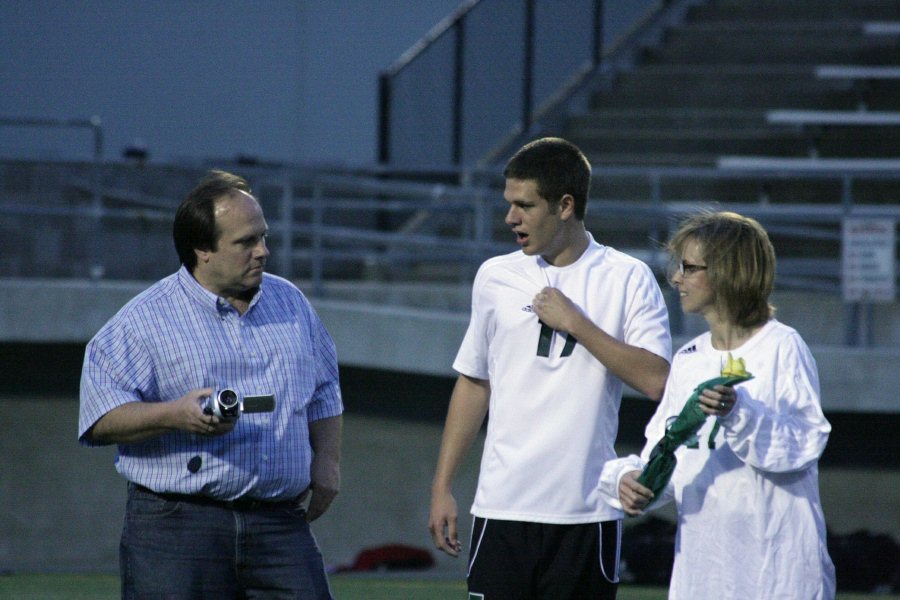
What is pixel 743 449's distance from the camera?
3.25 m

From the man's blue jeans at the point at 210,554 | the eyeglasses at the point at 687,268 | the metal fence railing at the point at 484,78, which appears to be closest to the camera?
the eyeglasses at the point at 687,268

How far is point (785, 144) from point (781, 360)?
10.1 m

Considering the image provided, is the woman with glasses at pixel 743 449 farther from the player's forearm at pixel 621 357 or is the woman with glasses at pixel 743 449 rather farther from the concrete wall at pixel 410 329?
the concrete wall at pixel 410 329

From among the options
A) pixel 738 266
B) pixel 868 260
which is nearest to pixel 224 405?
pixel 738 266

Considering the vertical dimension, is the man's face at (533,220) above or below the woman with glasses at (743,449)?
above

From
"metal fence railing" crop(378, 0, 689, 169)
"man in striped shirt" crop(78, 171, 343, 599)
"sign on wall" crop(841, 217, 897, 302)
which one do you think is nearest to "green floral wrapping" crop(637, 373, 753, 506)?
"man in striped shirt" crop(78, 171, 343, 599)

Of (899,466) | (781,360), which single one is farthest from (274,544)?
(899,466)

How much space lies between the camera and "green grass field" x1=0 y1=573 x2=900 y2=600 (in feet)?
26.3

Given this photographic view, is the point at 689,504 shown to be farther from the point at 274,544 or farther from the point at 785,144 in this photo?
the point at 785,144

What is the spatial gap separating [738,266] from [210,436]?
1388mm

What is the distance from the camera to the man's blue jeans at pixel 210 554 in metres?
3.64

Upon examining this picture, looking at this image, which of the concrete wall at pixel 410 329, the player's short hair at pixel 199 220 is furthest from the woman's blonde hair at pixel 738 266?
the concrete wall at pixel 410 329

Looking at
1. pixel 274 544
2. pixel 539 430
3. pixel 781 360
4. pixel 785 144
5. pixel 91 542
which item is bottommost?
pixel 91 542

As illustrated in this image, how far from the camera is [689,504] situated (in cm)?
345
